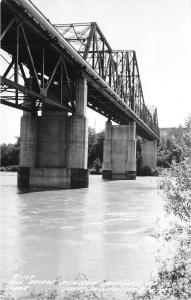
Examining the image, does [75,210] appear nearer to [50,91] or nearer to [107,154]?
[50,91]

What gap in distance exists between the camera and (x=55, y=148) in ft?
152

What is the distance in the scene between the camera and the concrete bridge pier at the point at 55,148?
146ft

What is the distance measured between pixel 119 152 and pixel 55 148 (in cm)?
4285

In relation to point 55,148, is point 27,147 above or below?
above

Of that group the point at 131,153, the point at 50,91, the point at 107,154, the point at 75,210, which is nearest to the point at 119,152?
the point at 131,153

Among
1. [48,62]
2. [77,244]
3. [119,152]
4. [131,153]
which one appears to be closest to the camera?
[77,244]

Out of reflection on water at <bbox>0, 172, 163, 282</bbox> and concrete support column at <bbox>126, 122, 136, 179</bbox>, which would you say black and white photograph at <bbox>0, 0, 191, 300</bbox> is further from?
concrete support column at <bbox>126, 122, 136, 179</bbox>

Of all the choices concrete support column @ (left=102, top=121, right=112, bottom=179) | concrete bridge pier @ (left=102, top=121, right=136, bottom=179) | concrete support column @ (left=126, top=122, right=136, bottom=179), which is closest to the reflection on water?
concrete support column @ (left=102, top=121, right=112, bottom=179)

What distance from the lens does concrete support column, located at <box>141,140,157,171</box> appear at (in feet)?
420

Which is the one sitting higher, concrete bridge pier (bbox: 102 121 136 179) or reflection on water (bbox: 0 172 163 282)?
concrete bridge pier (bbox: 102 121 136 179)

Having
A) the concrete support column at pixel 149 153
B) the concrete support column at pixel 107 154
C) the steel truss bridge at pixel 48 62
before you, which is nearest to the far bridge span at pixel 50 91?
the steel truss bridge at pixel 48 62

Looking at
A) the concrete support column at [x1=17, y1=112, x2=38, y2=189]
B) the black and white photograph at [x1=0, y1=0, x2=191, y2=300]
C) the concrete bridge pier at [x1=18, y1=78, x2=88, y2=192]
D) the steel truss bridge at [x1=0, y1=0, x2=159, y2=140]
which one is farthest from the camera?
the concrete support column at [x1=17, y1=112, x2=38, y2=189]

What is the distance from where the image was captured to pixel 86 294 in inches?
331

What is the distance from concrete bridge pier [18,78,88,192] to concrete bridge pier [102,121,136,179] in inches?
1550
